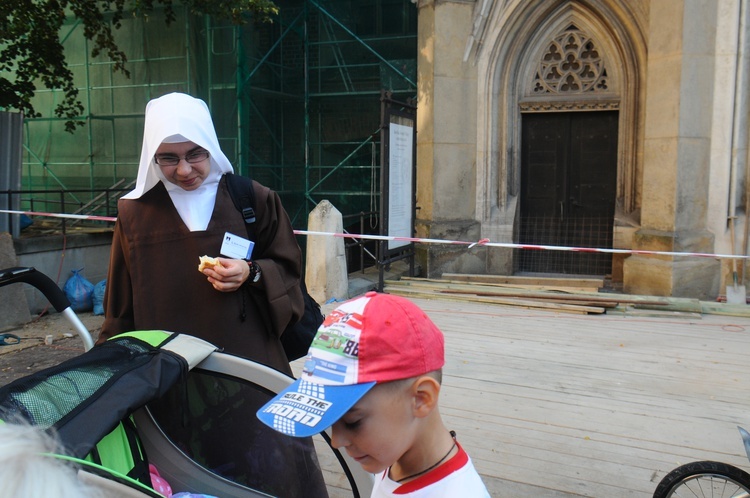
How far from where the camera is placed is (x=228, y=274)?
2424mm

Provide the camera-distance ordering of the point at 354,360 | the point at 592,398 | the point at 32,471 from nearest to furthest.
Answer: the point at 32,471 < the point at 354,360 < the point at 592,398

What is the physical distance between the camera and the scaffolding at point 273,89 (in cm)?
1538

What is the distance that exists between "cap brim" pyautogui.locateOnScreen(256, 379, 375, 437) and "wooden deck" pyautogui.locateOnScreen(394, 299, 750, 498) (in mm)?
2373

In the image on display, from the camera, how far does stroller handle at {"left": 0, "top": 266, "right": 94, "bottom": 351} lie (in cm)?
258

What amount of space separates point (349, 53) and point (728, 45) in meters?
9.24

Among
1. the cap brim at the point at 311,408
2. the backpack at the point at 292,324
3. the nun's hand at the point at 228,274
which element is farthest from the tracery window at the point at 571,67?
the cap brim at the point at 311,408

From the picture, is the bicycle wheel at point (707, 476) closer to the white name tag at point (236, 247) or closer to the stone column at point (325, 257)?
the white name tag at point (236, 247)

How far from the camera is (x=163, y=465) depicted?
2.11 meters

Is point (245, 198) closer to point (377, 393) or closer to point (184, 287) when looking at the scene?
point (184, 287)

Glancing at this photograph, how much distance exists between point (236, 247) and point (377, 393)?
132cm

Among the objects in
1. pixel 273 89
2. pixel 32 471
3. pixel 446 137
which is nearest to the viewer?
pixel 32 471

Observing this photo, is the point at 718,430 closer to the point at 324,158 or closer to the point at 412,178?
the point at 412,178

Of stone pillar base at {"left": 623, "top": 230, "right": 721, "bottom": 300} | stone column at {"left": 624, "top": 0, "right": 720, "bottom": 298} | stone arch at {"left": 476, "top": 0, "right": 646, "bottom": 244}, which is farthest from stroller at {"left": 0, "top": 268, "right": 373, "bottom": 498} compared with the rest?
stone arch at {"left": 476, "top": 0, "right": 646, "bottom": 244}

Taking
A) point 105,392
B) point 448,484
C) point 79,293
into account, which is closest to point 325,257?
point 79,293
